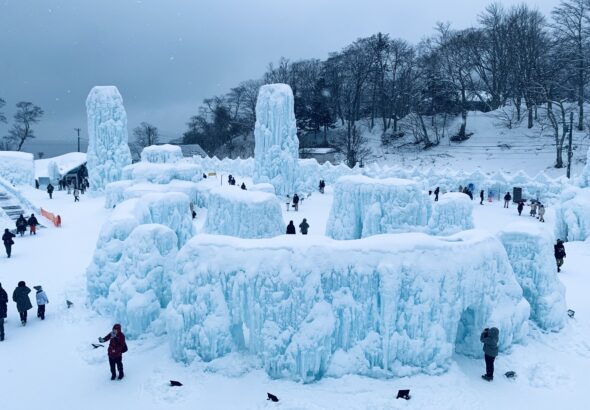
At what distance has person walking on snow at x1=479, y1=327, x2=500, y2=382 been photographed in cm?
891

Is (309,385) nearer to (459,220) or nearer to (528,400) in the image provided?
(528,400)

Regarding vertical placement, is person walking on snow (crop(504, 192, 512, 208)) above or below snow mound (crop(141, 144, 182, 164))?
below

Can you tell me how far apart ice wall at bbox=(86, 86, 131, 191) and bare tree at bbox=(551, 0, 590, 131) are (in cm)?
3741

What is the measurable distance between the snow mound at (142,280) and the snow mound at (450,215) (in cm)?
1015

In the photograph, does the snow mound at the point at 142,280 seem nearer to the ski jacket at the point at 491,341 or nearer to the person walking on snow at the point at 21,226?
the ski jacket at the point at 491,341

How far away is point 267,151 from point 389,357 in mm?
22440

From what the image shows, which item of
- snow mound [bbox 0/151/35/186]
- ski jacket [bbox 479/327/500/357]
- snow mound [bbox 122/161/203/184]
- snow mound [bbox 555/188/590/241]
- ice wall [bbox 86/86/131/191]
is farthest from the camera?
snow mound [bbox 0/151/35/186]

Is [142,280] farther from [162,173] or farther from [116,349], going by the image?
[162,173]

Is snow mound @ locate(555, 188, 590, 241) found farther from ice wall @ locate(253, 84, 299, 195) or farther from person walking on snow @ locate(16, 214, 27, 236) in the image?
person walking on snow @ locate(16, 214, 27, 236)

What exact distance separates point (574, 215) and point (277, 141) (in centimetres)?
1761

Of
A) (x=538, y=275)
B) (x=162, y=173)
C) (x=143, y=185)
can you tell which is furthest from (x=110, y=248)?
(x=162, y=173)

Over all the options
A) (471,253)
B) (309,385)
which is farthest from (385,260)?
(309,385)

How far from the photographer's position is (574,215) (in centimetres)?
1980

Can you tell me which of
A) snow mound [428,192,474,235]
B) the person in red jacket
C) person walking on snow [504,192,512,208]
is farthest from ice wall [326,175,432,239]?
person walking on snow [504,192,512,208]
